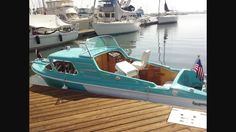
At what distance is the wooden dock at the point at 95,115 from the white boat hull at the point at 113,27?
30.8 metres

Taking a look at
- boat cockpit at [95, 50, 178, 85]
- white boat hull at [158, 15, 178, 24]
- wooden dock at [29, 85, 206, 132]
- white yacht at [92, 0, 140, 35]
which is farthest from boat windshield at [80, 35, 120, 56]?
white boat hull at [158, 15, 178, 24]

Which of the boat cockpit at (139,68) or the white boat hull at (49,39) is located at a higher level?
the white boat hull at (49,39)

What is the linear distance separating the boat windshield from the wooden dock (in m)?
2.11

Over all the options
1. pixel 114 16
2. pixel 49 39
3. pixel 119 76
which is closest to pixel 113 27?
pixel 114 16

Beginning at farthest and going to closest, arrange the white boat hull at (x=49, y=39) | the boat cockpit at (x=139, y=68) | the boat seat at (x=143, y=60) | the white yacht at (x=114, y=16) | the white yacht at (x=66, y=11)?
the white yacht at (x=66, y=11), the white yacht at (x=114, y=16), the white boat hull at (x=49, y=39), the boat seat at (x=143, y=60), the boat cockpit at (x=139, y=68)

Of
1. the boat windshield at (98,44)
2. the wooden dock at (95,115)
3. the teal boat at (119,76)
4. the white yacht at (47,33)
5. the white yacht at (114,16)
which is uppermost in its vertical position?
the white yacht at (114,16)

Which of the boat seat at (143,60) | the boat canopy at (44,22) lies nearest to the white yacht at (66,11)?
the boat canopy at (44,22)

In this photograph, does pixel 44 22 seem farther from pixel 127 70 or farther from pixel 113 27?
pixel 127 70

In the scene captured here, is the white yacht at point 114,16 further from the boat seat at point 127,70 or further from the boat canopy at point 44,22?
the boat seat at point 127,70

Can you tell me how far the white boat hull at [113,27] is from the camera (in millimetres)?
37375

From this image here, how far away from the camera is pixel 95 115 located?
5648 millimetres

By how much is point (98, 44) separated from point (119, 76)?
1890mm

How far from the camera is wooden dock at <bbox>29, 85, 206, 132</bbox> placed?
5.02m

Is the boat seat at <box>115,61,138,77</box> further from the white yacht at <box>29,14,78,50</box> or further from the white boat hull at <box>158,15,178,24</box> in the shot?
the white boat hull at <box>158,15,178,24</box>
